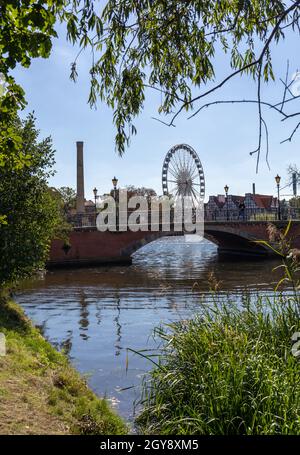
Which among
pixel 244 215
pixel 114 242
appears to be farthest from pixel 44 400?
pixel 244 215

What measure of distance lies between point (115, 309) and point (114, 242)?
61.3ft

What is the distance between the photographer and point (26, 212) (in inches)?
Answer: 448

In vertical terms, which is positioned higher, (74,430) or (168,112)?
(168,112)

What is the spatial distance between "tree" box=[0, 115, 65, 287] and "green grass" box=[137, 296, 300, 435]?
516 centimetres

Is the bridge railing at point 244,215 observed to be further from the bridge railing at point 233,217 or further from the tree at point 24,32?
the tree at point 24,32

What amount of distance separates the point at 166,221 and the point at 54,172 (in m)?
24.8

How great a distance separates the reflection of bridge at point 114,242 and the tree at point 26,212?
61.7 ft

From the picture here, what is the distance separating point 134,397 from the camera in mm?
6797

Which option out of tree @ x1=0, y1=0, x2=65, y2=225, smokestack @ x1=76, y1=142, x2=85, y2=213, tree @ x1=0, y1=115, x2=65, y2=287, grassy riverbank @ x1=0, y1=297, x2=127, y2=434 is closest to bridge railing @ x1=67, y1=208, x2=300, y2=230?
smokestack @ x1=76, y1=142, x2=85, y2=213

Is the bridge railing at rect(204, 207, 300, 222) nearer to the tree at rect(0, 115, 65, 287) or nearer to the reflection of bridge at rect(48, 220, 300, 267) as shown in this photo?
the reflection of bridge at rect(48, 220, 300, 267)

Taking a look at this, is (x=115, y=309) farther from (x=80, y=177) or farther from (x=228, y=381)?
(x=80, y=177)
